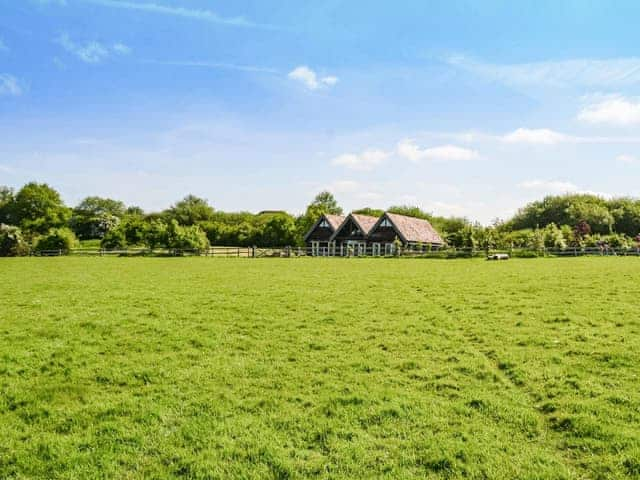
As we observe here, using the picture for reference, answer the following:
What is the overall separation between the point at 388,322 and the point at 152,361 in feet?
17.7

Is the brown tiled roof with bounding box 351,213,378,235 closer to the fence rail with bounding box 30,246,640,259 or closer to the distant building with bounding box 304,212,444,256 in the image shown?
the distant building with bounding box 304,212,444,256

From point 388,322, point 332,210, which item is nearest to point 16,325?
point 388,322

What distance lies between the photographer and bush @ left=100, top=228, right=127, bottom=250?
58.0 metres

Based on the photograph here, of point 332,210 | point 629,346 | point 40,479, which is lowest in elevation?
point 40,479

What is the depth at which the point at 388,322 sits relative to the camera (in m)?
10.4

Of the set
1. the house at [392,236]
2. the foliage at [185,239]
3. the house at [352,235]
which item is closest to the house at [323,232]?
the house at [352,235]

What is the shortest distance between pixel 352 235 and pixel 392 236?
18.5 ft

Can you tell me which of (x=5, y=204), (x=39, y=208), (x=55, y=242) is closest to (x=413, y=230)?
(x=55, y=242)

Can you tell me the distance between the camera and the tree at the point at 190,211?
331 feet

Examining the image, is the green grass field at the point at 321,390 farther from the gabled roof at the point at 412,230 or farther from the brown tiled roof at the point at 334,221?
the brown tiled roof at the point at 334,221

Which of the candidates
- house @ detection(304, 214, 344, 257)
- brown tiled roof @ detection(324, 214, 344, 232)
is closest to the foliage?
house @ detection(304, 214, 344, 257)

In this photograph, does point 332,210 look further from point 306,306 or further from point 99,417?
point 99,417

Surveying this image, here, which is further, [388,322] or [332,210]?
[332,210]

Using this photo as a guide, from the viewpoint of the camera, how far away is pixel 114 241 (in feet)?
192
